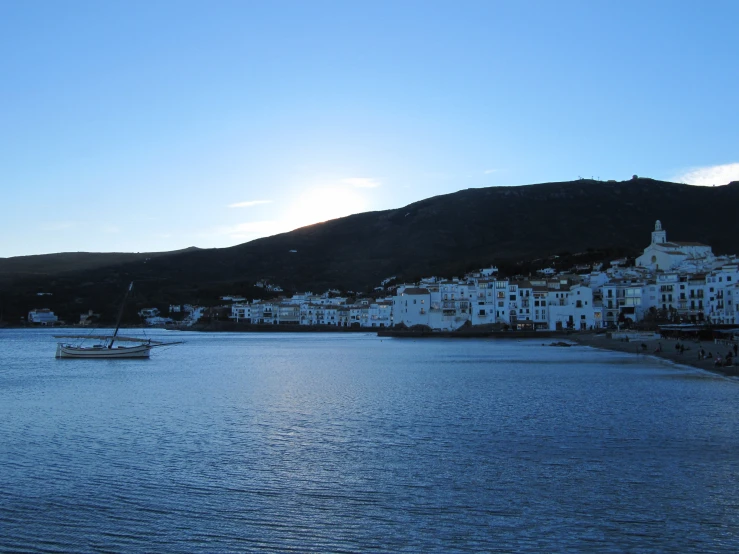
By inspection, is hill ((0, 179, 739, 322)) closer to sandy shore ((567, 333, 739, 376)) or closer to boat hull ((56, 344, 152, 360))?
sandy shore ((567, 333, 739, 376))

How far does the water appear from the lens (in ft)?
35.0

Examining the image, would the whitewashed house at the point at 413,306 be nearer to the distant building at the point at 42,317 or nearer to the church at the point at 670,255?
the church at the point at 670,255

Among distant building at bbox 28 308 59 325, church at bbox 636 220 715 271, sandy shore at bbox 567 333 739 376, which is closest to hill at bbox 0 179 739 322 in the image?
distant building at bbox 28 308 59 325

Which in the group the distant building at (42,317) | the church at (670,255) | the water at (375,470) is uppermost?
the church at (670,255)

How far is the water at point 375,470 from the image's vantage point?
1066 cm

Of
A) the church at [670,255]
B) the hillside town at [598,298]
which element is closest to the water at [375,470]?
the hillside town at [598,298]

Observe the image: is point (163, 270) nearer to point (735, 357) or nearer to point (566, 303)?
point (566, 303)

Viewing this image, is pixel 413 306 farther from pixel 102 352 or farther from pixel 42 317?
pixel 42 317

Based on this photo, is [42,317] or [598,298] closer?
[598,298]

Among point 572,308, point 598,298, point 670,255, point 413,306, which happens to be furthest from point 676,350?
point 670,255

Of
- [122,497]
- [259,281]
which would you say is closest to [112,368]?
[122,497]

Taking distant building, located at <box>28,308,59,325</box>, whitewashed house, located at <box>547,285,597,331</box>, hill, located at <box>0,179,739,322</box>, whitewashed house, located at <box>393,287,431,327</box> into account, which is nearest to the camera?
whitewashed house, located at <box>547,285,597,331</box>

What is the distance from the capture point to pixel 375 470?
1501 cm

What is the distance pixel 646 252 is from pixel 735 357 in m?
81.2
